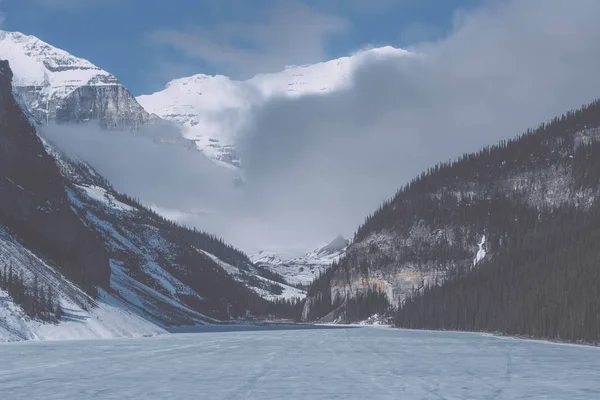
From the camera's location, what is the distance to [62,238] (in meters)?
181

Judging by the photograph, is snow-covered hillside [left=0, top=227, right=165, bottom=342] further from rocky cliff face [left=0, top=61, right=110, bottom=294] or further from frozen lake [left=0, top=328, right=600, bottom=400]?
frozen lake [left=0, top=328, right=600, bottom=400]

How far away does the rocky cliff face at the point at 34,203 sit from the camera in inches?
6289

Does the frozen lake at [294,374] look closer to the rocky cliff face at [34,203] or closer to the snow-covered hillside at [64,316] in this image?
the snow-covered hillside at [64,316]

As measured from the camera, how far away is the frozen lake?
173 ft

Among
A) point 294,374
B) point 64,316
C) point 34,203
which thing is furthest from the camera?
point 34,203

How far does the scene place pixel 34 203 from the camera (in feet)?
563

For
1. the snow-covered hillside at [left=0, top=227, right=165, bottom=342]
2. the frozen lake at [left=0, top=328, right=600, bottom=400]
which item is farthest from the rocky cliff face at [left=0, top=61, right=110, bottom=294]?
the frozen lake at [left=0, top=328, right=600, bottom=400]

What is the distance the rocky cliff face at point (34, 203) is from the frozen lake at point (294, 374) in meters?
65.3

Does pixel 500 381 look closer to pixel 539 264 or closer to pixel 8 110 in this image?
pixel 539 264

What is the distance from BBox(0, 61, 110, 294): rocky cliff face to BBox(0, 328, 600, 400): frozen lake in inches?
2572

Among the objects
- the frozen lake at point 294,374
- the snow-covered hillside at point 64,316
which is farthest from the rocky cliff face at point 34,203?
the frozen lake at point 294,374

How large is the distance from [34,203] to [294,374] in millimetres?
123178

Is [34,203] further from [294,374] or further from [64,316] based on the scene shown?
[294,374]

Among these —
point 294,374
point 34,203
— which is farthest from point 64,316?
point 294,374
